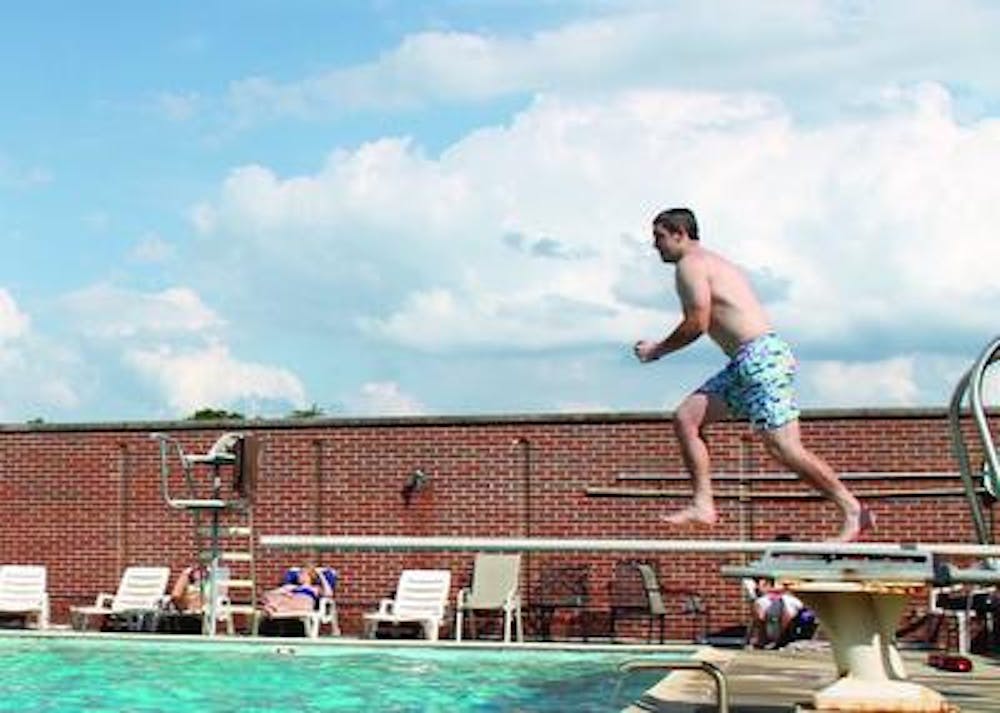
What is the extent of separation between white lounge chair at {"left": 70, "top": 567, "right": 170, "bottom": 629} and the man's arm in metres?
11.3

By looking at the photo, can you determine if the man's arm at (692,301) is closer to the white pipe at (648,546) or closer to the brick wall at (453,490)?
the white pipe at (648,546)

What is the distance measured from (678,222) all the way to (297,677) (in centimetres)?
696

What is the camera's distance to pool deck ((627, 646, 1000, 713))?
870cm

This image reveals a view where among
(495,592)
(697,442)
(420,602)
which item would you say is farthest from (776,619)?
(697,442)

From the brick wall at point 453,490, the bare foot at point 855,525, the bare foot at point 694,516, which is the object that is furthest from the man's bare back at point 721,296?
the brick wall at point 453,490

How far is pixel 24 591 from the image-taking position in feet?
58.6

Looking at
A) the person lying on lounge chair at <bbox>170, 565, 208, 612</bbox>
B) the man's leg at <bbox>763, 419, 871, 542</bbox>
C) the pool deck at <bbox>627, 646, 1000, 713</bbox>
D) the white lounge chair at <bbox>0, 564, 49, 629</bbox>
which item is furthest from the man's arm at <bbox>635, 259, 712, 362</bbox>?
the white lounge chair at <bbox>0, 564, 49, 629</bbox>

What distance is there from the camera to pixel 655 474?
1661 cm

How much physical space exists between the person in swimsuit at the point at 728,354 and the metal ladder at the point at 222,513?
361 inches

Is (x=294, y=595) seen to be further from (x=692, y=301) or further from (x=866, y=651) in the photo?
(x=692, y=301)

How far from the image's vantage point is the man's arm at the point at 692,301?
683 cm

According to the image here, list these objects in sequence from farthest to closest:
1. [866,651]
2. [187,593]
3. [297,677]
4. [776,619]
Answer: [187,593] < [776,619] < [297,677] < [866,651]

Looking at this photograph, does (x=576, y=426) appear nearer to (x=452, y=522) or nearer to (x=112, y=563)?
(x=452, y=522)

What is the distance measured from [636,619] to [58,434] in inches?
264
